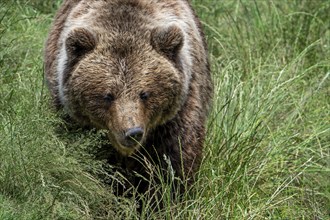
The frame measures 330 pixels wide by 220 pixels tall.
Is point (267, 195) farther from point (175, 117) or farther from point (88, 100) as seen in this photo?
point (88, 100)

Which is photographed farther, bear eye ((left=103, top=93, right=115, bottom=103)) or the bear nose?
bear eye ((left=103, top=93, right=115, bottom=103))

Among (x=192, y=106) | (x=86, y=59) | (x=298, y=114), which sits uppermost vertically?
(x=86, y=59)

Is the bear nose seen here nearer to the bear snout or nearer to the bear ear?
the bear snout

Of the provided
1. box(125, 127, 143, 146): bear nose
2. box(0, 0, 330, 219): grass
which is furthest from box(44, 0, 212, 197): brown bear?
box(0, 0, 330, 219): grass

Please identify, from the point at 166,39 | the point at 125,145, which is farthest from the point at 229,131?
the point at 125,145

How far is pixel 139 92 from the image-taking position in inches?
230

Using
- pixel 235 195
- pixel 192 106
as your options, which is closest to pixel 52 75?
pixel 192 106

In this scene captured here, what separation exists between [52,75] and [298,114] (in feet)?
6.59

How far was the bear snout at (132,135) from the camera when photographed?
5594 millimetres

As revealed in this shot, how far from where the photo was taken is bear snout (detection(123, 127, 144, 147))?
559 centimetres

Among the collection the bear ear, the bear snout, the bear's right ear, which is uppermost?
the bear's right ear

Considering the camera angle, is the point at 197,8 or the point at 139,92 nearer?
the point at 139,92

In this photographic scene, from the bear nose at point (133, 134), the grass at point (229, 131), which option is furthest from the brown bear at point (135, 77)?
the grass at point (229, 131)

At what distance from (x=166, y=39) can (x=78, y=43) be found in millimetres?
504
